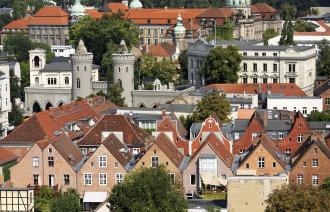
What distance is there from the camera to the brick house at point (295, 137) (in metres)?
56.5

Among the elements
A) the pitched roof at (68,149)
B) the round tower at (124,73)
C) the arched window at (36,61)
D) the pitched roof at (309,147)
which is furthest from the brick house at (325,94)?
the pitched roof at (68,149)

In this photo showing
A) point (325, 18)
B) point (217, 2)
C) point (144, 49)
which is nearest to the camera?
point (144, 49)

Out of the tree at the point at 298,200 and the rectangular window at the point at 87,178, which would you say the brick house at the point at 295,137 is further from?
the tree at the point at 298,200

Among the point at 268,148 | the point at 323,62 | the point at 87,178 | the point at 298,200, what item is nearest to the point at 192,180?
the point at 268,148

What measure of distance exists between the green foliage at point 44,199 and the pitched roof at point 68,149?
1.81 metres

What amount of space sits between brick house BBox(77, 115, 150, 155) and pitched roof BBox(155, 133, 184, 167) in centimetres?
149

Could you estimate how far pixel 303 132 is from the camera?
57906 millimetres

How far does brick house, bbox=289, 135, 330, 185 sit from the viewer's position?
168ft

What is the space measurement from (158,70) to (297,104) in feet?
72.4

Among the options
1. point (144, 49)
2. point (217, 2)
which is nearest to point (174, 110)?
point (144, 49)

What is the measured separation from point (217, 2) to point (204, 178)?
115327 mm

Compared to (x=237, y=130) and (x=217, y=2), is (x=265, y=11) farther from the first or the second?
(x=237, y=130)

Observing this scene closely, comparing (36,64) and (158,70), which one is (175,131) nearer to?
(158,70)

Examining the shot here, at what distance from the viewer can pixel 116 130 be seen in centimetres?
5806
